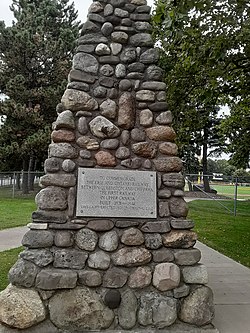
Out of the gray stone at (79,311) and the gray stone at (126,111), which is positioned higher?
the gray stone at (126,111)

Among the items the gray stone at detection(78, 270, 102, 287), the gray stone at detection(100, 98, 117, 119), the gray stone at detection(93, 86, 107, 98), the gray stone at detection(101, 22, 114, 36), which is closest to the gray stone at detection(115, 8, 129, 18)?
the gray stone at detection(101, 22, 114, 36)

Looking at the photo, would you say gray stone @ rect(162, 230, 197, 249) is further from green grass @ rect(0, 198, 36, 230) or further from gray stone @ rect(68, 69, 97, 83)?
green grass @ rect(0, 198, 36, 230)

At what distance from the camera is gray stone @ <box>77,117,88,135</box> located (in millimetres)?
3729

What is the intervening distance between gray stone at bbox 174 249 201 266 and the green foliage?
15033mm

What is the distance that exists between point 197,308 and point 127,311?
68 cm

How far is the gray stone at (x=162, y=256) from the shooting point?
3.60 m

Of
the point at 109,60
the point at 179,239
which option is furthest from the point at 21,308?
the point at 109,60

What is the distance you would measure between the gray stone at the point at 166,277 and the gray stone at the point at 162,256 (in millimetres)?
59

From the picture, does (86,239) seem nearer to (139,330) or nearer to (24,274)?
(24,274)

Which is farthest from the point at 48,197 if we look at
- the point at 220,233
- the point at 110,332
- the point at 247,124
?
the point at 247,124

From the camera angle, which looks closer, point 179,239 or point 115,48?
point 179,239

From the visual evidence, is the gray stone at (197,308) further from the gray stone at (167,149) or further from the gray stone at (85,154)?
the gray stone at (85,154)

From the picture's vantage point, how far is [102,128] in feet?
12.3

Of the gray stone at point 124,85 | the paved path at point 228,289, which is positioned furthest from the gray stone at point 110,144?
the paved path at point 228,289
